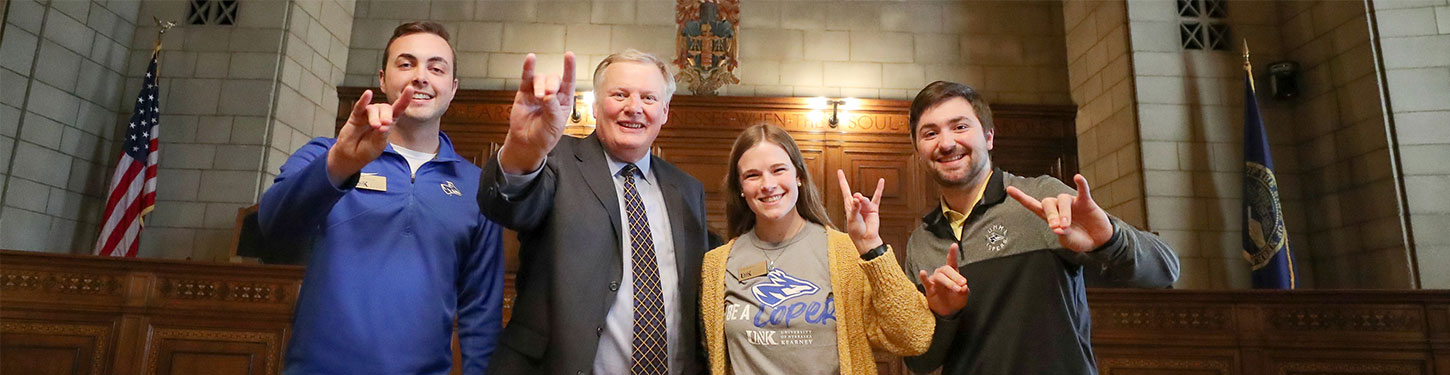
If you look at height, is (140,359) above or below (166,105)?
below

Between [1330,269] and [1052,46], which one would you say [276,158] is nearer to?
[1052,46]

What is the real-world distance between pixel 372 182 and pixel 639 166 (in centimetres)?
53

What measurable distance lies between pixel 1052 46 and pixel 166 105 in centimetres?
678

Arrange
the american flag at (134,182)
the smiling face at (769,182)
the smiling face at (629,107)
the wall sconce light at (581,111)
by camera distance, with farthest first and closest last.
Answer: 1. the wall sconce light at (581,111)
2. the american flag at (134,182)
3. the smiling face at (769,182)
4. the smiling face at (629,107)

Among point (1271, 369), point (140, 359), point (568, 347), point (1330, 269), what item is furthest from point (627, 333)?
point (1330, 269)

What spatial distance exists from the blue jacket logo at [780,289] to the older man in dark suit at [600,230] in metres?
0.14

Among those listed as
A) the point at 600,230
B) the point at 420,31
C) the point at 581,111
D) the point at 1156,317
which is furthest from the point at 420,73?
the point at 581,111

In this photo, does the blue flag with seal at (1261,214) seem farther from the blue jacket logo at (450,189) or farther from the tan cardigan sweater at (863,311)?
the blue jacket logo at (450,189)

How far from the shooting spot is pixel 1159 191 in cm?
531

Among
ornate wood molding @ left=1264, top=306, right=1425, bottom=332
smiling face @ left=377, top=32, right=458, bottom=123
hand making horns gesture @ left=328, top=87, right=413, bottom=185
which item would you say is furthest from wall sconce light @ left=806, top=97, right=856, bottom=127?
hand making horns gesture @ left=328, top=87, right=413, bottom=185

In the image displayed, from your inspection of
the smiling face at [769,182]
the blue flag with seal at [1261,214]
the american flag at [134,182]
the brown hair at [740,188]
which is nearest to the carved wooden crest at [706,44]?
the blue flag with seal at [1261,214]

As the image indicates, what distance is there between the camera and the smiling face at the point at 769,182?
176 cm

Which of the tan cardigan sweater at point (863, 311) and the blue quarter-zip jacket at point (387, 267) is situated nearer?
the blue quarter-zip jacket at point (387, 267)

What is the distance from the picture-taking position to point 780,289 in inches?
67.4
